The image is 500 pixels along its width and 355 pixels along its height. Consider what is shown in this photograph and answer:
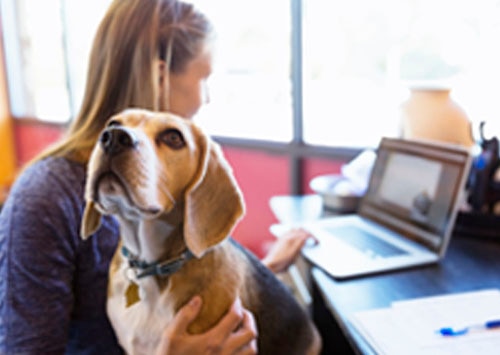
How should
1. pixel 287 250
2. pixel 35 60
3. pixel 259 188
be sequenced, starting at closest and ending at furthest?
pixel 287 250 < pixel 259 188 < pixel 35 60

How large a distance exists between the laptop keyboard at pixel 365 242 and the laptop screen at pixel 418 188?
0.08m

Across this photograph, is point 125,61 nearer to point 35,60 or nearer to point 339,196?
point 339,196

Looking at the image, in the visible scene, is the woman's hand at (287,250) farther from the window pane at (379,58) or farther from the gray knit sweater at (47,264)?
the window pane at (379,58)

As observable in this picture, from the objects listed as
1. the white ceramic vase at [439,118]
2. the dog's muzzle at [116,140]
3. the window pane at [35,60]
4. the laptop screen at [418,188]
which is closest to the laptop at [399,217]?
the laptop screen at [418,188]

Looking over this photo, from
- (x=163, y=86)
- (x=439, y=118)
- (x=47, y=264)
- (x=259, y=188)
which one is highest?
(x=163, y=86)

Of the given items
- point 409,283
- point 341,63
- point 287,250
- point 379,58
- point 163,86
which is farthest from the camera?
point 341,63

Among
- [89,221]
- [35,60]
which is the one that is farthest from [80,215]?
[35,60]

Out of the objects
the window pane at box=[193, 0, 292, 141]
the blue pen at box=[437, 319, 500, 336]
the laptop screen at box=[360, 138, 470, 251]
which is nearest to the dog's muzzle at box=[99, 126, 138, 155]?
the blue pen at box=[437, 319, 500, 336]

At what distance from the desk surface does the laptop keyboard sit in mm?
103

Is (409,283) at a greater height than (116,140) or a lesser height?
lesser

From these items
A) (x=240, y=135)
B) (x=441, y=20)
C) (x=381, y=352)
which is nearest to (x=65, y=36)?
(x=240, y=135)

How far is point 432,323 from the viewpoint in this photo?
94 cm

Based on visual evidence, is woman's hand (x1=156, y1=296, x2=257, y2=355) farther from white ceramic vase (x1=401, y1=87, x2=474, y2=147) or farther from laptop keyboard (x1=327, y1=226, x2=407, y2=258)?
white ceramic vase (x1=401, y1=87, x2=474, y2=147)

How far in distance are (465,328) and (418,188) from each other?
1.92ft
